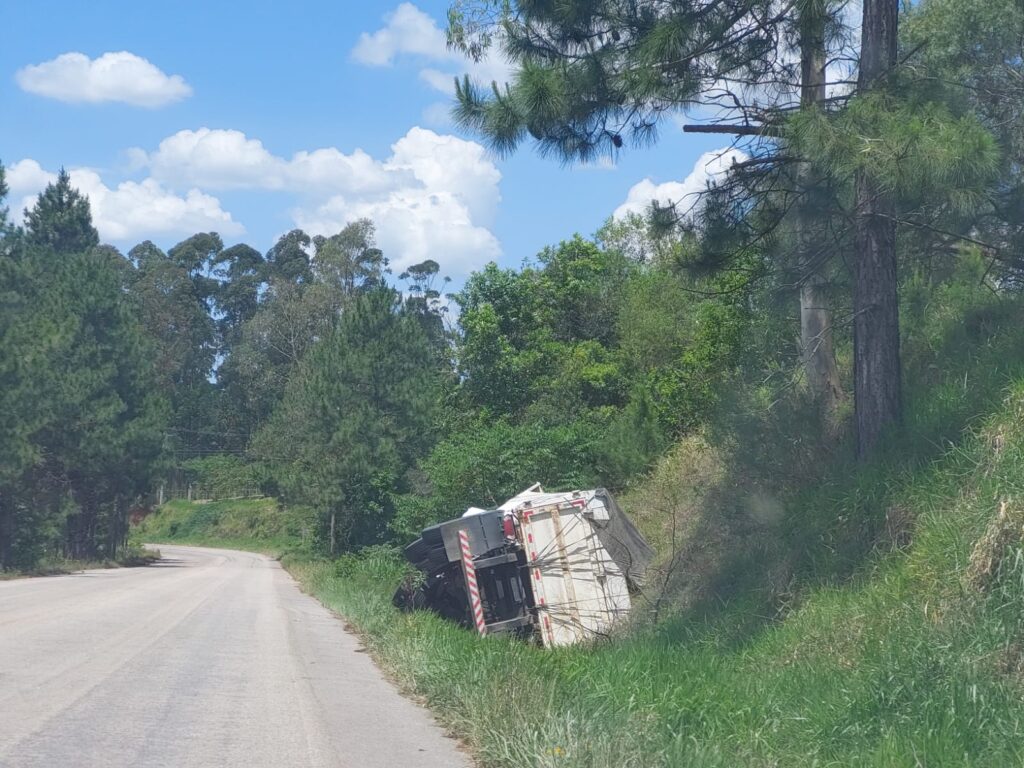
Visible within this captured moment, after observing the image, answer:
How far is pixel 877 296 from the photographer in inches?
482

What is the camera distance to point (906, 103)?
11.2 meters

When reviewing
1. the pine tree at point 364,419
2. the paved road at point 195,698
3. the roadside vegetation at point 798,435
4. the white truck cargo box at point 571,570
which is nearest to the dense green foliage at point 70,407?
the pine tree at point 364,419

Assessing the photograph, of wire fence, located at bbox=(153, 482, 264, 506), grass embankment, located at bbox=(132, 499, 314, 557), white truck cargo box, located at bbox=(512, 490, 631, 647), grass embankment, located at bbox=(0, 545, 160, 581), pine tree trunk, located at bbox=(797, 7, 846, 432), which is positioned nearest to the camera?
pine tree trunk, located at bbox=(797, 7, 846, 432)

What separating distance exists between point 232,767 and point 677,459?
1547 centimetres

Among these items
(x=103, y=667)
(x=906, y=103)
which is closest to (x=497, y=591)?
(x=103, y=667)

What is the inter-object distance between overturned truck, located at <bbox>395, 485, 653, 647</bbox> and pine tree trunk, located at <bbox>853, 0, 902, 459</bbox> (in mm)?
5898

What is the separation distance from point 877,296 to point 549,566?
703 centimetres

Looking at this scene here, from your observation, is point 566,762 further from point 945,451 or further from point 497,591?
point 497,591

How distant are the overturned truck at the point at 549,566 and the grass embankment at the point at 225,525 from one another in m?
54.5

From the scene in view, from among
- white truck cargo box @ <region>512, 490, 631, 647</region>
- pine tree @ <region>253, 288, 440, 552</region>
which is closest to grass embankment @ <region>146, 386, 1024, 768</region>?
white truck cargo box @ <region>512, 490, 631, 647</region>

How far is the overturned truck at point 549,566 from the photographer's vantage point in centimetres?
1688

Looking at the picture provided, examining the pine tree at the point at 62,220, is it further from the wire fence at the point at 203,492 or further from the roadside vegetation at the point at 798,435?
the roadside vegetation at the point at 798,435

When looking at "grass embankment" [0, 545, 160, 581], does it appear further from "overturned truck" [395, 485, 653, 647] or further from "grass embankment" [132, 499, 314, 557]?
"overturned truck" [395, 485, 653, 647]

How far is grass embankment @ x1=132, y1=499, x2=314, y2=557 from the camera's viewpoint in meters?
79.5
